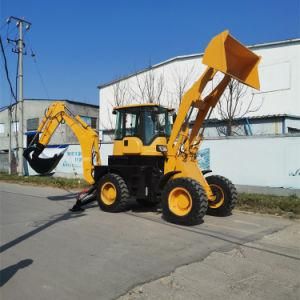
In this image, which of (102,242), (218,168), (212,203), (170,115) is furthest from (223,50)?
(218,168)

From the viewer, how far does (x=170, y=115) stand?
467 inches

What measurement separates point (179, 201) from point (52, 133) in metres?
5.61

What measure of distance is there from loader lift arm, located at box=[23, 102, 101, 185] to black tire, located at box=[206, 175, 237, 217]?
3.68 meters

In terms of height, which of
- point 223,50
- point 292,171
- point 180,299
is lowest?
point 180,299

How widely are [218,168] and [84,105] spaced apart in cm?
2703

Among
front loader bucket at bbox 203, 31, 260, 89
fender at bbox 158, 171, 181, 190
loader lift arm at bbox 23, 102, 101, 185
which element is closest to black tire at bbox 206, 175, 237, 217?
fender at bbox 158, 171, 181, 190

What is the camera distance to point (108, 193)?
1163 centimetres

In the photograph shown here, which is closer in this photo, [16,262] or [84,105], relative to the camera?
[16,262]

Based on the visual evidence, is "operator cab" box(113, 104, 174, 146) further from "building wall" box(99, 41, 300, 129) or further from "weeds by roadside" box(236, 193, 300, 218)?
"building wall" box(99, 41, 300, 129)

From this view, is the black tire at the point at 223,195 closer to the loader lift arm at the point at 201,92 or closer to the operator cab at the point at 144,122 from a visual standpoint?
the loader lift arm at the point at 201,92

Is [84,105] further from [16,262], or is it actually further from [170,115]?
[16,262]

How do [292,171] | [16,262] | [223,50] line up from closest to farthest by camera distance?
1. [16,262]
2. [223,50]
3. [292,171]

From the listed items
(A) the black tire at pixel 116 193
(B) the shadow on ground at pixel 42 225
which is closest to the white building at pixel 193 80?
(A) the black tire at pixel 116 193

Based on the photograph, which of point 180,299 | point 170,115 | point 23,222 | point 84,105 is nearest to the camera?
point 180,299
